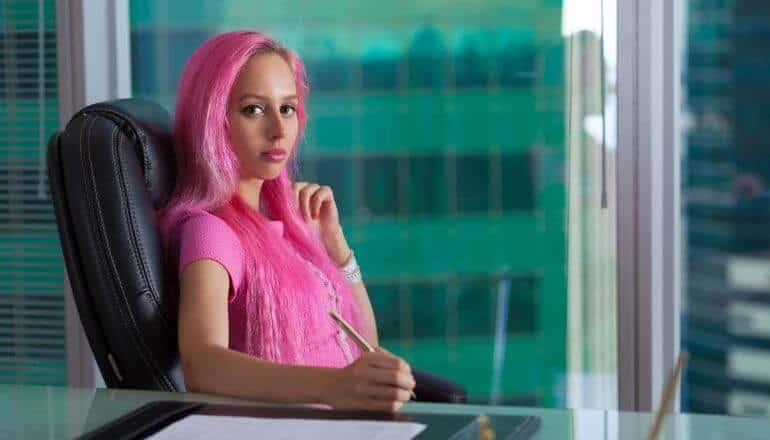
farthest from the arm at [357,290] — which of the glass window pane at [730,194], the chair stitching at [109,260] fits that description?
the glass window pane at [730,194]

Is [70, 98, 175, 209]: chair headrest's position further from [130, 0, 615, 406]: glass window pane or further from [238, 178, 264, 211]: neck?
[130, 0, 615, 406]: glass window pane

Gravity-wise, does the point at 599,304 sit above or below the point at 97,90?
below

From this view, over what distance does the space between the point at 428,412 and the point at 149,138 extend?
854 millimetres

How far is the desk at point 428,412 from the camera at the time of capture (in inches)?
45.5

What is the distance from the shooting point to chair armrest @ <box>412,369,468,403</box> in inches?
77.7

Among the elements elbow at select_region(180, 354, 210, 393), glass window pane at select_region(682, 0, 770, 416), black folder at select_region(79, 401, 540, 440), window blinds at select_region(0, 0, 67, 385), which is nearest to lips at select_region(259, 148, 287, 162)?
elbow at select_region(180, 354, 210, 393)

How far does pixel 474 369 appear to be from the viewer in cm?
371

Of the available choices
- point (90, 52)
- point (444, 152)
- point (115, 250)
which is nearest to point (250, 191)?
point (115, 250)

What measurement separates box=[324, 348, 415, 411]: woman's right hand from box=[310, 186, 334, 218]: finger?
0.89 metres

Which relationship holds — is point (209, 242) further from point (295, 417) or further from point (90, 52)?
point (90, 52)

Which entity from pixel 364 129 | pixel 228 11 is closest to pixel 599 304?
pixel 364 129

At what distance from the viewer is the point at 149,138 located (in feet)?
6.19

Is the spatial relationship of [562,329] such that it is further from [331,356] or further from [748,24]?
[331,356]

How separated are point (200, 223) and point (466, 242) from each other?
5.90ft
